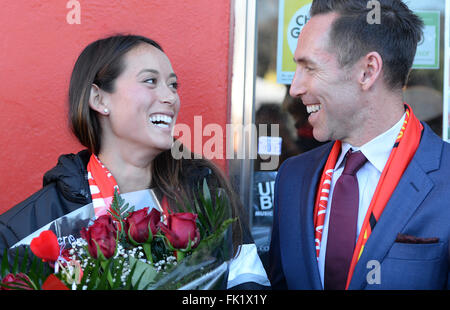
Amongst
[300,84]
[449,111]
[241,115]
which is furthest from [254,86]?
[449,111]

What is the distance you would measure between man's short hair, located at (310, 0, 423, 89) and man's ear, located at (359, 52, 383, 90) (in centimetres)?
3

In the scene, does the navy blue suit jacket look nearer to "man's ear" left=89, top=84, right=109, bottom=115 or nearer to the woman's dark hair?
the woman's dark hair

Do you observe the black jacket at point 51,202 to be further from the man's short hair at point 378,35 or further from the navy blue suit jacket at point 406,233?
the man's short hair at point 378,35

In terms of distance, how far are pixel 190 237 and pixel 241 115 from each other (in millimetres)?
1687

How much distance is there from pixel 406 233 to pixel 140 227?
0.97 metres

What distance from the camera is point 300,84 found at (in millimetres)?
2195

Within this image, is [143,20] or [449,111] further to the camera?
[449,111]

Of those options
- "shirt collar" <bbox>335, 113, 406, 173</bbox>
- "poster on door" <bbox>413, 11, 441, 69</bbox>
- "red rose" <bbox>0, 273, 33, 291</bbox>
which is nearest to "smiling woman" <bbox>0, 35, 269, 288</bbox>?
"shirt collar" <bbox>335, 113, 406, 173</bbox>

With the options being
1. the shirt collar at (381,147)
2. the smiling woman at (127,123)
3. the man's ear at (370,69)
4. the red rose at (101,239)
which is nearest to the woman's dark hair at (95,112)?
the smiling woman at (127,123)

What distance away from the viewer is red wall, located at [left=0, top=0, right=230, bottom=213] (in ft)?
8.88

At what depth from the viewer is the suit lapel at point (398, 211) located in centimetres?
173

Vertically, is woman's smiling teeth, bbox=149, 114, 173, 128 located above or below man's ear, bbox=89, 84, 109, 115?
below
